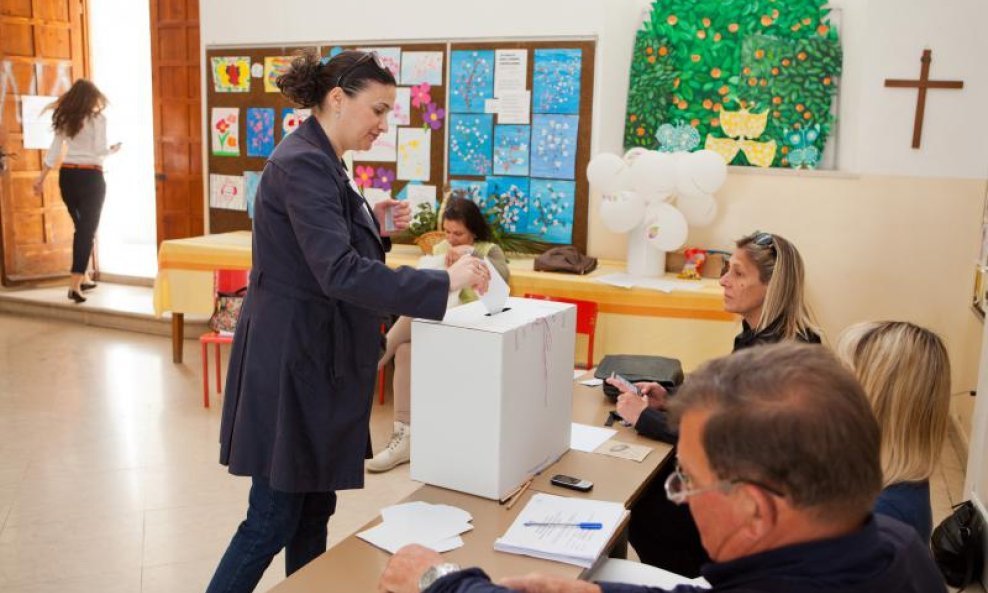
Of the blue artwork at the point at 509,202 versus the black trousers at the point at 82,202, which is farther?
the black trousers at the point at 82,202

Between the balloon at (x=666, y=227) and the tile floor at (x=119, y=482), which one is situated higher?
the balloon at (x=666, y=227)

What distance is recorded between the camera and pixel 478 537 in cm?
160

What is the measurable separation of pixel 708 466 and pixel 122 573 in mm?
2504

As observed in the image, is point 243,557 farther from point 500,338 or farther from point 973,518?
point 973,518

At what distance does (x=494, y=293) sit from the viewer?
1.80 meters

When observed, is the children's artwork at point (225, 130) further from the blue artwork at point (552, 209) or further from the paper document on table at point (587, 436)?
the paper document on table at point (587, 436)

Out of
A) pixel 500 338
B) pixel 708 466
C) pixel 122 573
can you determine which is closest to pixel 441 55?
pixel 122 573

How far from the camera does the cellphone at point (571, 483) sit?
1809mm

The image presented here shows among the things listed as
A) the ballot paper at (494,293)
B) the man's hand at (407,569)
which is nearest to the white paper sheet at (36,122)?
the ballot paper at (494,293)

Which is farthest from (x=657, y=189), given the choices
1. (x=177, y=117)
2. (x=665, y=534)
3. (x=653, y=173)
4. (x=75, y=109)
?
(x=75, y=109)

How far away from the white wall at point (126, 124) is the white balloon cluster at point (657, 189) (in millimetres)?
5198

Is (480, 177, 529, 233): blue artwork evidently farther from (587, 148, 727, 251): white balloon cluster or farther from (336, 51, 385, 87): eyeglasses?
(336, 51, 385, 87): eyeglasses

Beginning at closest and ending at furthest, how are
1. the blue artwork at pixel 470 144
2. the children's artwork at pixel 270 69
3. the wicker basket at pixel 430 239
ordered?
1. the wicker basket at pixel 430 239
2. the blue artwork at pixel 470 144
3. the children's artwork at pixel 270 69

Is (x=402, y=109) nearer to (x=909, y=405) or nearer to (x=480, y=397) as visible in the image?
(x=480, y=397)
